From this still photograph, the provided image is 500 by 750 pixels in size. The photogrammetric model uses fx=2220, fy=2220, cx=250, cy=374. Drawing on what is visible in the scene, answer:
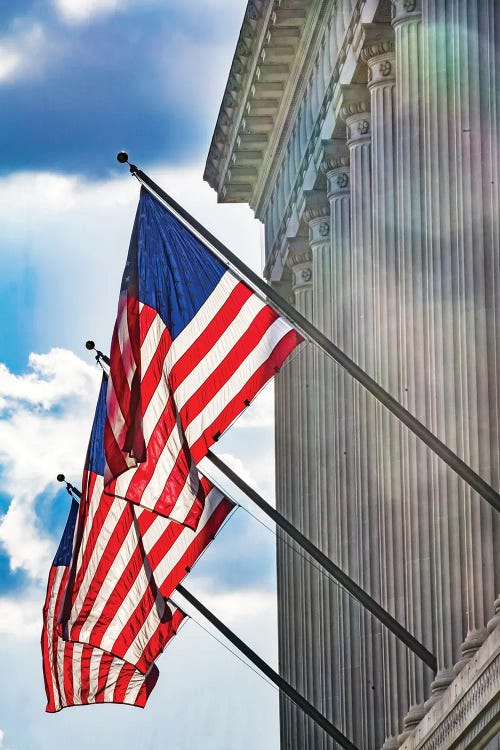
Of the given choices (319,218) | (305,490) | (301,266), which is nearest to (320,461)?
(305,490)

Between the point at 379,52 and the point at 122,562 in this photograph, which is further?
the point at 379,52

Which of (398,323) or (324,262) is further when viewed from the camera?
(324,262)

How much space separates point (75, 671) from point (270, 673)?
8.03 m

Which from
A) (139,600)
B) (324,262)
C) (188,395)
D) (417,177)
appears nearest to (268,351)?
(188,395)

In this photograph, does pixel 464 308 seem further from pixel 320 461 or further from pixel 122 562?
pixel 320 461

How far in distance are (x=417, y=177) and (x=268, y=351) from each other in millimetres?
12332

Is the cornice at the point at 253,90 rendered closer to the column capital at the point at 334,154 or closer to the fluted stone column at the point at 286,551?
the column capital at the point at 334,154

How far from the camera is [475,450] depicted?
33188mm

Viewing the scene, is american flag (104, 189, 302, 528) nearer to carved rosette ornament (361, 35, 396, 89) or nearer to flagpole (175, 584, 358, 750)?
flagpole (175, 584, 358, 750)

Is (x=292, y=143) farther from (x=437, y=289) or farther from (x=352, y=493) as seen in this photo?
(x=437, y=289)

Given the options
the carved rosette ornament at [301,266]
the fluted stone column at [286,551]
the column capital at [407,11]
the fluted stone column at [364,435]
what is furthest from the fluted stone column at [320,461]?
the column capital at [407,11]

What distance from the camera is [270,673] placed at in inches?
1382

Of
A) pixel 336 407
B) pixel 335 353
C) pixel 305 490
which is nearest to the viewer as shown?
pixel 335 353

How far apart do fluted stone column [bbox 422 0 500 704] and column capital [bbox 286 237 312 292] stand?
22640 millimetres
